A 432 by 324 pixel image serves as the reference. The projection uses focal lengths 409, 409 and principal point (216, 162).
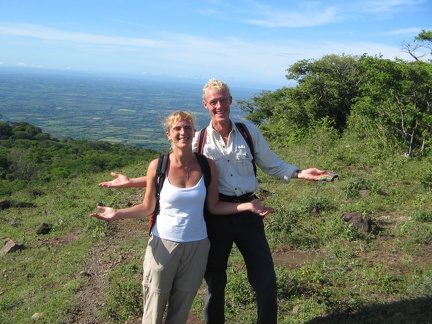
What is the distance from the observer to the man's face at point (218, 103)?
8.89 feet

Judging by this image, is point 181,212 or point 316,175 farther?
point 316,175

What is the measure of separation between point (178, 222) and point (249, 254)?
1.88 feet

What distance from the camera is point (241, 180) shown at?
111 inches

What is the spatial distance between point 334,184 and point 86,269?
5239 mm

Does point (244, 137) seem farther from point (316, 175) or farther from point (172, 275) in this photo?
point (172, 275)

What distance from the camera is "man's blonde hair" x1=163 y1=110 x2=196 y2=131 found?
2.63m

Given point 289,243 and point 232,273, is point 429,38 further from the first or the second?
point 232,273

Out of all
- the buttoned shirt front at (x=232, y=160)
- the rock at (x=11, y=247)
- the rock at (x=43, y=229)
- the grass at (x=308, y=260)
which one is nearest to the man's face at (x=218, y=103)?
the buttoned shirt front at (x=232, y=160)

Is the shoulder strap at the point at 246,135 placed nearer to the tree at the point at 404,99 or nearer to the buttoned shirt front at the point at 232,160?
the buttoned shirt front at the point at 232,160

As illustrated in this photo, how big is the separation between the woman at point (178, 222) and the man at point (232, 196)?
12 cm

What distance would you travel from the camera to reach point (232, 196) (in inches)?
111

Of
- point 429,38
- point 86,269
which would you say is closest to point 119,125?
point 429,38

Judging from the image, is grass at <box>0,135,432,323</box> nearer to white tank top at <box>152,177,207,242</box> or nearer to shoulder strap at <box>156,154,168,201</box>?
white tank top at <box>152,177,207,242</box>

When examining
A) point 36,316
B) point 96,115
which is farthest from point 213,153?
point 96,115
